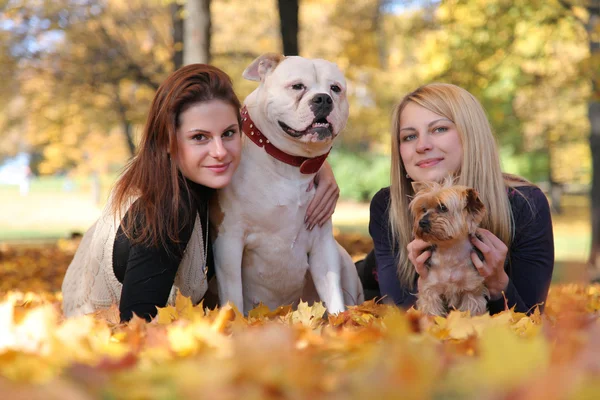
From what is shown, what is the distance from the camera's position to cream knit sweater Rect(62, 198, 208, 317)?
3316mm

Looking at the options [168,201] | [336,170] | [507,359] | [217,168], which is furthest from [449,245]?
[336,170]

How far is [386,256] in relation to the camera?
371cm

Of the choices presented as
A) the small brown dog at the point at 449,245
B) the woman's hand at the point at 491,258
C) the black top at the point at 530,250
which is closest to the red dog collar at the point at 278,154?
the small brown dog at the point at 449,245

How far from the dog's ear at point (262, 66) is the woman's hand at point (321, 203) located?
71cm

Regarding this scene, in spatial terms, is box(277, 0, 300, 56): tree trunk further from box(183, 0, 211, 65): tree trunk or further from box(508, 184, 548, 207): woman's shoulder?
box(508, 184, 548, 207): woman's shoulder

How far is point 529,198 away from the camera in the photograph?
3447 millimetres

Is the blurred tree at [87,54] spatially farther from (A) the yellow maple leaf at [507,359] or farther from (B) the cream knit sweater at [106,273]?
(A) the yellow maple leaf at [507,359]

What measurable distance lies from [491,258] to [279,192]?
46.4 inches

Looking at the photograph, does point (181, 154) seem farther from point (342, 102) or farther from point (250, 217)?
point (342, 102)

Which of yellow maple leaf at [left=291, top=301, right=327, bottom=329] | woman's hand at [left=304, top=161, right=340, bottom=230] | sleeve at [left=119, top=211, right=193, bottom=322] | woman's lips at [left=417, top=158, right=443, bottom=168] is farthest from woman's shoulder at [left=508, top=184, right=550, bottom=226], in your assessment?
sleeve at [left=119, top=211, right=193, bottom=322]

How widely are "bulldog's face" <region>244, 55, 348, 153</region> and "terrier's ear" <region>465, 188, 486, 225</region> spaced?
2.94 ft

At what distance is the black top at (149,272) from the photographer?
9.98 feet

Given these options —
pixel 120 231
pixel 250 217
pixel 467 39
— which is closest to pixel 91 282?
pixel 120 231

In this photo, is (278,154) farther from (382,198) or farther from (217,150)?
(382,198)
